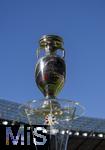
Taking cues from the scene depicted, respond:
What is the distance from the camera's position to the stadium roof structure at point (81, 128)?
43.1m

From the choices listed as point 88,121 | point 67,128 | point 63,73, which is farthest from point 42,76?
point 88,121

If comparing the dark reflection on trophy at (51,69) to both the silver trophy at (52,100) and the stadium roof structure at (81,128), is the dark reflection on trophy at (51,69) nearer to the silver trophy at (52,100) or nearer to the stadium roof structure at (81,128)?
the silver trophy at (52,100)

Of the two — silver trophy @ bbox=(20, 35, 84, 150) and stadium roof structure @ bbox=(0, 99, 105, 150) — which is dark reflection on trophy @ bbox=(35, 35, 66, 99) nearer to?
silver trophy @ bbox=(20, 35, 84, 150)

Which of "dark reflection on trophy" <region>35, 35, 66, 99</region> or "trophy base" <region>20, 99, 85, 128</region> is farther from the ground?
"dark reflection on trophy" <region>35, 35, 66, 99</region>

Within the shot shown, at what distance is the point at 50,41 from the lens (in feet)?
17.9

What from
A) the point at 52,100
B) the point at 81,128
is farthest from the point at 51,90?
the point at 81,128

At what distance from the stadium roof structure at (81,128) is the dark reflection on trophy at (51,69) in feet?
64.5

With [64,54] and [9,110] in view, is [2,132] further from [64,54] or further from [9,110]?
[64,54]

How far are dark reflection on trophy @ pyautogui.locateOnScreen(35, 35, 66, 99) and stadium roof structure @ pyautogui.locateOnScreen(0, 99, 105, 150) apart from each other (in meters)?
19.7

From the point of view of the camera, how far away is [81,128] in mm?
66938

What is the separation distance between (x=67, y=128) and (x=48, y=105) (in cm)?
43

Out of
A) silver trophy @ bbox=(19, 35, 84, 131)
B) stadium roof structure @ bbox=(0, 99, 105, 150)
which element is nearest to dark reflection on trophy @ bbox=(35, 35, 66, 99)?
silver trophy @ bbox=(19, 35, 84, 131)

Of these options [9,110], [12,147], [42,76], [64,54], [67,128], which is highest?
[9,110]

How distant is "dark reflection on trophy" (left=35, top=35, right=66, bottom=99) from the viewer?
5363 mm
